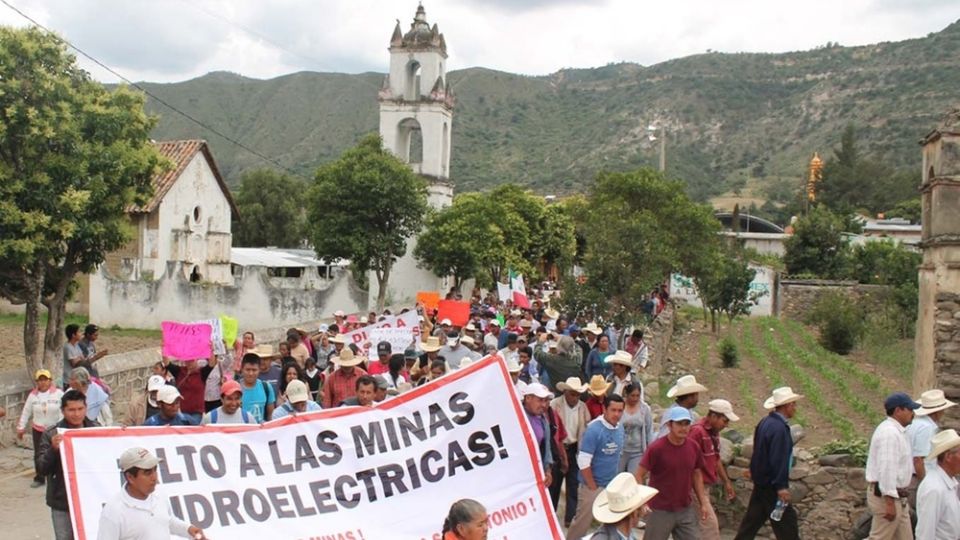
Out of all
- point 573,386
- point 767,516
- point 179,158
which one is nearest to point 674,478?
point 767,516

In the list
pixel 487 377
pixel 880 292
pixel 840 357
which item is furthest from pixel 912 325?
pixel 487 377

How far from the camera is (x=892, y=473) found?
307 inches

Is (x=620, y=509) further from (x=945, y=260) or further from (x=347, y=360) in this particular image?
(x=945, y=260)

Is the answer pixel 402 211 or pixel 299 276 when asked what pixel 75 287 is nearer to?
pixel 402 211

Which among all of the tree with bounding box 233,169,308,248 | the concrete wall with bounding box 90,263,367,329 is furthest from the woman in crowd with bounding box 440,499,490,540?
the tree with bounding box 233,169,308,248

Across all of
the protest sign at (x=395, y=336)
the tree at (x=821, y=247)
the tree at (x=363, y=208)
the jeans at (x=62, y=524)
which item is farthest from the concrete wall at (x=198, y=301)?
the tree at (x=821, y=247)

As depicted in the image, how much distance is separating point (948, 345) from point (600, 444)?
6.18 meters

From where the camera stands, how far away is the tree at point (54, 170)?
1444 cm

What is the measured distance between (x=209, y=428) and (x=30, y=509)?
4302 mm

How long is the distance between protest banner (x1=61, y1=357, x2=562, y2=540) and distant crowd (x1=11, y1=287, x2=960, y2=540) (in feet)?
1.02

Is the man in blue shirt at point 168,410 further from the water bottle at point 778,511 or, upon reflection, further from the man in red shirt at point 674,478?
the water bottle at point 778,511

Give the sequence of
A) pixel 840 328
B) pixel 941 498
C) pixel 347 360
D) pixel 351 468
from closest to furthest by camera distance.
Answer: pixel 941 498, pixel 351 468, pixel 347 360, pixel 840 328

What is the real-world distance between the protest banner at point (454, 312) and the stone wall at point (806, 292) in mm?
26446

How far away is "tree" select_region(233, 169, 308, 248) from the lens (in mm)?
63031
